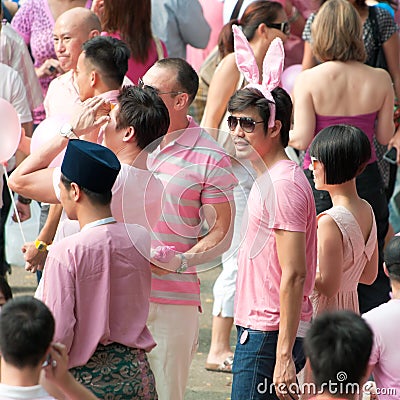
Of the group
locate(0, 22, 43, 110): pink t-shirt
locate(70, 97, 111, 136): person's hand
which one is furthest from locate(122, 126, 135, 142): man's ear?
locate(0, 22, 43, 110): pink t-shirt

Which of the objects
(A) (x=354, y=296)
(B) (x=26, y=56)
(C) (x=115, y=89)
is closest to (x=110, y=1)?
(B) (x=26, y=56)

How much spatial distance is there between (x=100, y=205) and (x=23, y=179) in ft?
2.22

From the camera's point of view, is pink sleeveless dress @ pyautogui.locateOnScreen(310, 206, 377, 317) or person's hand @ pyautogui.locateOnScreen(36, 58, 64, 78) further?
person's hand @ pyautogui.locateOnScreen(36, 58, 64, 78)

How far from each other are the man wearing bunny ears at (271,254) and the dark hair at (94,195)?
69 cm

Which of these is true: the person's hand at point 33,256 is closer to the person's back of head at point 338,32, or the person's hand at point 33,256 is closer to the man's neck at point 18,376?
the man's neck at point 18,376

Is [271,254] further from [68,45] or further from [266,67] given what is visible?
[68,45]

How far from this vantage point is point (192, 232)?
412cm

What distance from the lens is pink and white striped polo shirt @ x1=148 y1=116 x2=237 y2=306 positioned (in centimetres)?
402

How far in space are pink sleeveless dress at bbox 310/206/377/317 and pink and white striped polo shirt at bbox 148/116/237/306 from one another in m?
0.50

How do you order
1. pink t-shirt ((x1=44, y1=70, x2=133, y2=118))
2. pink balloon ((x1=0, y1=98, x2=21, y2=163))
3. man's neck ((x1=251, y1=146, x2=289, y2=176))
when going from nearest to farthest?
man's neck ((x1=251, y1=146, x2=289, y2=176))
pink balloon ((x1=0, y1=98, x2=21, y2=163))
pink t-shirt ((x1=44, y1=70, x2=133, y2=118))

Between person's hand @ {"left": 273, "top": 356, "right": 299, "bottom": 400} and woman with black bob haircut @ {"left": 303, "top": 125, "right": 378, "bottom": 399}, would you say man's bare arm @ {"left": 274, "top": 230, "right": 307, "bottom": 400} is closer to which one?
person's hand @ {"left": 273, "top": 356, "right": 299, "bottom": 400}

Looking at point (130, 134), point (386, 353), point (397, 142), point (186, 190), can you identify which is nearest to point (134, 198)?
A: point (130, 134)

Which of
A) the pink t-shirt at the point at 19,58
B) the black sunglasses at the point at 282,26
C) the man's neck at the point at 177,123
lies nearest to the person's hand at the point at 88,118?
the man's neck at the point at 177,123

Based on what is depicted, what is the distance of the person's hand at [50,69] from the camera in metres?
6.62
